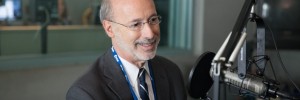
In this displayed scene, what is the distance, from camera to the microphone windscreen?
962 millimetres

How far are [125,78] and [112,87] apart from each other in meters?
0.06

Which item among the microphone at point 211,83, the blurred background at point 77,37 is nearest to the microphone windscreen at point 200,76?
the microphone at point 211,83

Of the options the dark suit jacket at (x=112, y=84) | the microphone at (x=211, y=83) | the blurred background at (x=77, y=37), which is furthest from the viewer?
the blurred background at (x=77, y=37)

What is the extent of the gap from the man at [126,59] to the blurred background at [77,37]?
1.04 meters

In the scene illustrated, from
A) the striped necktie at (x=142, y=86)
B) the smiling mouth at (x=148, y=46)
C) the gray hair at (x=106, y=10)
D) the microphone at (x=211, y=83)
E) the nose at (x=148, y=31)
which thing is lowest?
the striped necktie at (x=142, y=86)

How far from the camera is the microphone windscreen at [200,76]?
962 mm

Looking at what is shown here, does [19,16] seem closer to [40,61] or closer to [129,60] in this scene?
[40,61]

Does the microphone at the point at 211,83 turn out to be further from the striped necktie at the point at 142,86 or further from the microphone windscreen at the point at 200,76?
the striped necktie at the point at 142,86

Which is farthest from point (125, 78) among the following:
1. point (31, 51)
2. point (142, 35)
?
point (31, 51)

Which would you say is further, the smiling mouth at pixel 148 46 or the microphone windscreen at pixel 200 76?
the smiling mouth at pixel 148 46

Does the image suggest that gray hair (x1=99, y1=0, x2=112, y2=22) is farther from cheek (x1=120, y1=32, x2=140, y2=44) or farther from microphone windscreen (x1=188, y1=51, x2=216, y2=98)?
microphone windscreen (x1=188, y1=51, x2=216, y2=98)

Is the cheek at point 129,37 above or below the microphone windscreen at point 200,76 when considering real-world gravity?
above

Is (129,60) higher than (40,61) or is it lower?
higher

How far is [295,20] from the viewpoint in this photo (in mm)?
2951
